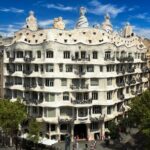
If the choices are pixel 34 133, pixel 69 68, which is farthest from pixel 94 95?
pixel 34 133

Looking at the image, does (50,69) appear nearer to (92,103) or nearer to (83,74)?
(83,74)

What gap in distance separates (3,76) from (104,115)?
82.4 feet

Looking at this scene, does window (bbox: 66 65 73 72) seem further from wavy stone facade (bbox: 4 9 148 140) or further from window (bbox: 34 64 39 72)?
window (bbox: 34 64 39 72)

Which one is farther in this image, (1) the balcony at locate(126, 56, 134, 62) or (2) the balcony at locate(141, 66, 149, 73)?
(2) the balcony at locate(141, 66, 149, 73)

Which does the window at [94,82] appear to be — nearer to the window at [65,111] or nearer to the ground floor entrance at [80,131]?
the window at [65,111]

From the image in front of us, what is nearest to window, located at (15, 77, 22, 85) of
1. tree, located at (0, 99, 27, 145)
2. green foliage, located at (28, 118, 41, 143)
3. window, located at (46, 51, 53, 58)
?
window, located at (46, 51, 53, 58)

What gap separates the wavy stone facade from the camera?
66688 millimetres

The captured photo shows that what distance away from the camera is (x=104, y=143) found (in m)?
67.6

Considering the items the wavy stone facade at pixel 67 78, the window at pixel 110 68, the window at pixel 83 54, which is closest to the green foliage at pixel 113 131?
the wavy stone facade at pixel 67 78

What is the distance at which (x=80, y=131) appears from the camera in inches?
2788

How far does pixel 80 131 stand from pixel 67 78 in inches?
488

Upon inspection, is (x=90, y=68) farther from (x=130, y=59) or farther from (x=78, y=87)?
(x=130, y=59)

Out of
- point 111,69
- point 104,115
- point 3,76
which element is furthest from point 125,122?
point 3,76

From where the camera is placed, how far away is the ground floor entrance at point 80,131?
70.1 m
